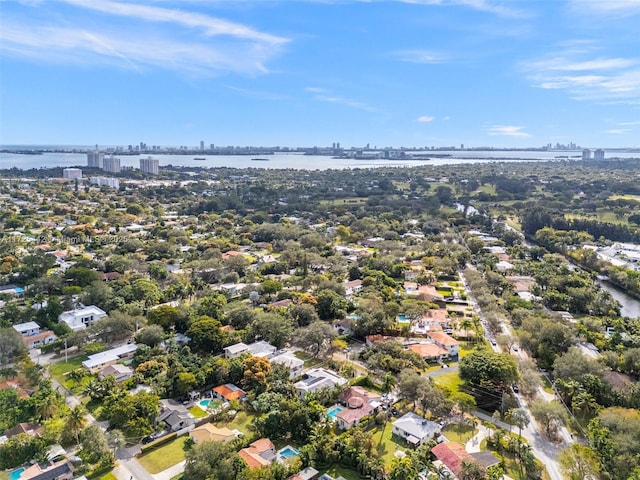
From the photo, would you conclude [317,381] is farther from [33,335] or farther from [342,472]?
[33,335]

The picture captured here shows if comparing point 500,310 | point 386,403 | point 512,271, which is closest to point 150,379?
point 386,403

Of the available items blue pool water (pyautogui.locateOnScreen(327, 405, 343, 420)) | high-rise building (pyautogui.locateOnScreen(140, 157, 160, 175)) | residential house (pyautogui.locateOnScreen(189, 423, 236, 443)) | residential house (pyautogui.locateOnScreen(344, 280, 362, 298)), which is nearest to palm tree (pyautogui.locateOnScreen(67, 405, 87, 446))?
residential house (pyautogui.locateOnScreen(189, 423, 236, 443))

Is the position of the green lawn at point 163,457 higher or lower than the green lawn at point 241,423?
lower

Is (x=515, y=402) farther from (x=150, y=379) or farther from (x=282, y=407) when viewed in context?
(x=150, y=379)

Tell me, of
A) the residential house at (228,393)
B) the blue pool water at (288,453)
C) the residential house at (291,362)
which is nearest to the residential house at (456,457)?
the blue pool water at (288,453)

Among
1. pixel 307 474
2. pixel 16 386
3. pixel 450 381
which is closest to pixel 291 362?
pixel 307 474

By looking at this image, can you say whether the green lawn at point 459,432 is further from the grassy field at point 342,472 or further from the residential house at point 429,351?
the residential house at point 429,351

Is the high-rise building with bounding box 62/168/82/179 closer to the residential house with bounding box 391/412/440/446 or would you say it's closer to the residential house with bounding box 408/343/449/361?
the residential house with bounding box 408/343/449/361
